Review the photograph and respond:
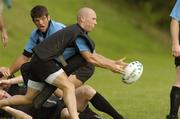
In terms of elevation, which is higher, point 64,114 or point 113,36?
point 64,114

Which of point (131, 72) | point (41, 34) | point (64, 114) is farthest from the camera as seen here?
point (41, 34)

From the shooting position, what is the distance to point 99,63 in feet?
28.6

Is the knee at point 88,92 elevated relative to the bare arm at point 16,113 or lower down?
elevated

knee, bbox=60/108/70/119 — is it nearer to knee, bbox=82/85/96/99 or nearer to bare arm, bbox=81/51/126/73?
knee, bbox=82/85/96/99

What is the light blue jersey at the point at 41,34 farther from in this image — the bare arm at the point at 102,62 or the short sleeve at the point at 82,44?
the bare arm at the point at 102,62

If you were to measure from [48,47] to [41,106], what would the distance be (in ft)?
3.15

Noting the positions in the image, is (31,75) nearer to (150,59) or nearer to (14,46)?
(14,46)

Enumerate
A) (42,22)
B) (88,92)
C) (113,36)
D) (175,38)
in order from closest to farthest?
1. (175,38)
2. (42,22)
3. (88,92)
4. (113,36)

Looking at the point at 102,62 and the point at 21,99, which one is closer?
the point at 102,62

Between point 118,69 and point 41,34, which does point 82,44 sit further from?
point 41,34

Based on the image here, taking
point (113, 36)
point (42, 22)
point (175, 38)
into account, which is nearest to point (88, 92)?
point (42, 22)

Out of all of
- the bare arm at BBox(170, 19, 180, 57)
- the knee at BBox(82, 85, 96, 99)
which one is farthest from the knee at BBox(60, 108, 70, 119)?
the bare arm at BBox(170, 19, 180, 57)

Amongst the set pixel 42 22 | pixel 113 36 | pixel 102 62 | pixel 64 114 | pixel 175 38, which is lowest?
pixel 113 36

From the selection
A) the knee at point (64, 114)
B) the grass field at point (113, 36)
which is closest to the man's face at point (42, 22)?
the knee at point (64, 114)
